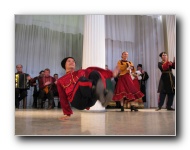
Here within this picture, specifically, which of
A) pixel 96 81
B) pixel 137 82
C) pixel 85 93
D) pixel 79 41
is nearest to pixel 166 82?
pixel 137 82

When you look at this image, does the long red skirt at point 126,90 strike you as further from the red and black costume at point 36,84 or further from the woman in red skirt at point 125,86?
the red and black costume at point 36,84

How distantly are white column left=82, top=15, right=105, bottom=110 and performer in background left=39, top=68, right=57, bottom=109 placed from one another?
41 cm

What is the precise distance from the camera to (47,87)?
321 centimetres

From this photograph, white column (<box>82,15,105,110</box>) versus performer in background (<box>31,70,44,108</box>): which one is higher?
white column (<box>82,15,105,110</box>)

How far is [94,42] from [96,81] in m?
0.47

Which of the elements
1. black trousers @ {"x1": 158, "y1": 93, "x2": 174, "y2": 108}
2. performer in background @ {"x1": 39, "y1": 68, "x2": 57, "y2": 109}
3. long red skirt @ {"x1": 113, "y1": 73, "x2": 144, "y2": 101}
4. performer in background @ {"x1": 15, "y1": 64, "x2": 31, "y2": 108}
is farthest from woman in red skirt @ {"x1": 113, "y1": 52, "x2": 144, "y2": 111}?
performer in background @ {"x1": 15, "y1": 64, "x2": 31, "y2": 108}

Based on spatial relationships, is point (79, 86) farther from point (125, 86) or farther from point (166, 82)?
point (166, 82)

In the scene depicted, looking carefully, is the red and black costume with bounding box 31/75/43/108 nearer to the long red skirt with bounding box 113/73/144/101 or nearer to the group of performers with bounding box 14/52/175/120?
the group of performers with bounding box 14/52/175/120

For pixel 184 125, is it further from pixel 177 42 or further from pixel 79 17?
pixel 79 17

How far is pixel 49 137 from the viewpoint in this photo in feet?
10.4

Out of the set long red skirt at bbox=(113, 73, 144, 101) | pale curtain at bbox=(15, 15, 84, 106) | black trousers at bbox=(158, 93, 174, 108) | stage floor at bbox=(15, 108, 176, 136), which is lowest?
stage floor at bbox=(15, 108, 176, 136)

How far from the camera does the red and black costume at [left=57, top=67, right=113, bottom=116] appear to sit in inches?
123

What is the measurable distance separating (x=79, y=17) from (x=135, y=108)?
1232mm

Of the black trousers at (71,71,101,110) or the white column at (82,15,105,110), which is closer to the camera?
the black trousers at (71,71,101,110)
